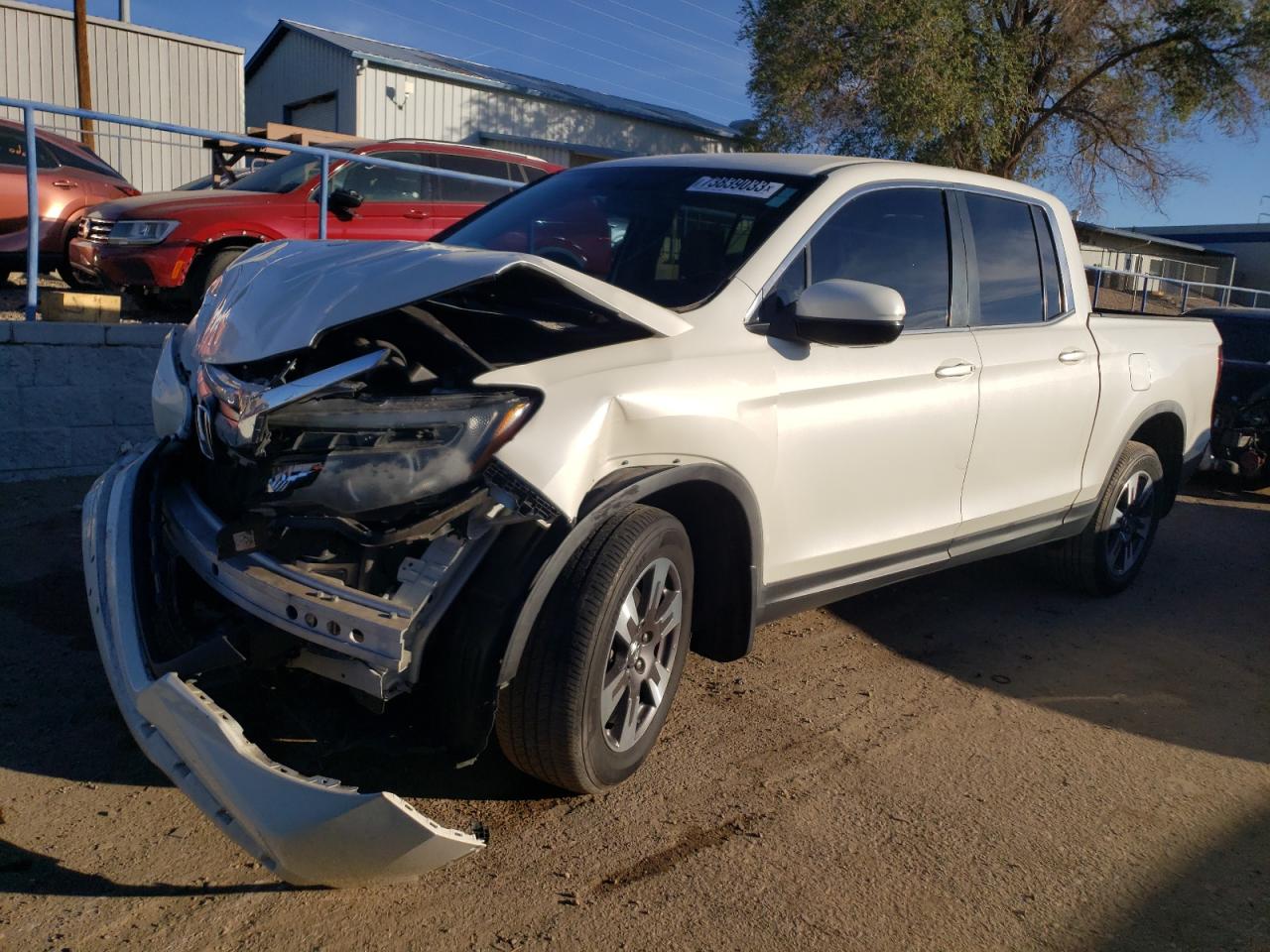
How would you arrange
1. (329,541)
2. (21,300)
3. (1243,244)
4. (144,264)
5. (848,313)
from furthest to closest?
(1243,244), (21,300), (144,264), (848,313), (329,541)

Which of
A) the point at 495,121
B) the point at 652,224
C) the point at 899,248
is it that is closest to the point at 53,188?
the point at 652,224

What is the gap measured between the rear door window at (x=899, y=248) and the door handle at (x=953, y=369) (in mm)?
176

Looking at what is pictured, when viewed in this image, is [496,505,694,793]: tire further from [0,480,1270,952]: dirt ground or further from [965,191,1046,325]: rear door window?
[965,191,1046,325]: rear door window

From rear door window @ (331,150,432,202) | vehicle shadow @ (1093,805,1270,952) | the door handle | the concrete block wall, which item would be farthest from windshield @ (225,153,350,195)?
vehicle shadow @ (1093,805,1270,952)

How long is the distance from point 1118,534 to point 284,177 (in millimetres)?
7192

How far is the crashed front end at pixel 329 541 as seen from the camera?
7.86 ft

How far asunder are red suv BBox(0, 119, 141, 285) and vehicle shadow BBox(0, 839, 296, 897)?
24.6 ft

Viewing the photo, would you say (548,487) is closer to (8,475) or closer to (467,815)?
(467,815)

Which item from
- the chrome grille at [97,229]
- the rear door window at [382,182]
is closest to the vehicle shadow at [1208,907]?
the rear door window at [382,182]

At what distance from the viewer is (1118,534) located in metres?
5.73

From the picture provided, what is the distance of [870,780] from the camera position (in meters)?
3.50

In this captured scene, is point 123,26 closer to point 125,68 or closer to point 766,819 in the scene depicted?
point 125,68

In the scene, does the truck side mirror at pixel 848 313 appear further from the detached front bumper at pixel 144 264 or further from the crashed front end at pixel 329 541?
the detached front bumper at pixel 144 264

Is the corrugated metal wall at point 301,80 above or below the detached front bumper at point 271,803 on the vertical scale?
above
